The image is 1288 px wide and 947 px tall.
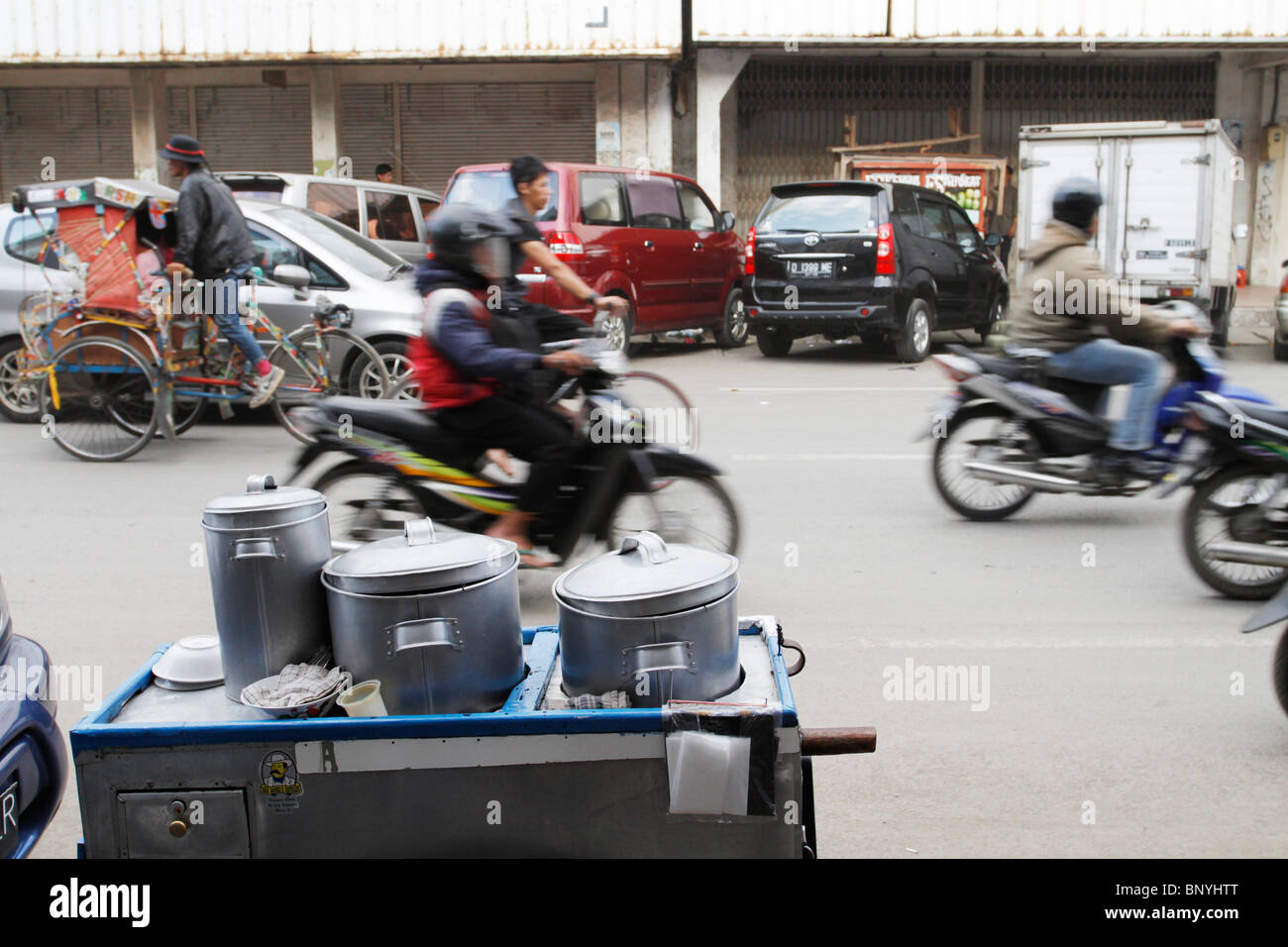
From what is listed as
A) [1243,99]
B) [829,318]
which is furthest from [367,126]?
[1243,99]

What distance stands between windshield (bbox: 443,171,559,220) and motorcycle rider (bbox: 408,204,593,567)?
7.26 metres

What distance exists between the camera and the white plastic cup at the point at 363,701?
241 cm

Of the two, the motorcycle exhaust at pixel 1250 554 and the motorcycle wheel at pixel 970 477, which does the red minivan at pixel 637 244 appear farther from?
the motorcycle exhaust at pixel 1250 554

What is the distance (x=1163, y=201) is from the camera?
45.6ft

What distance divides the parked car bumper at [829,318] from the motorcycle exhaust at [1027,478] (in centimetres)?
644

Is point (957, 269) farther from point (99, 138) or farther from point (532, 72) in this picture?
point (99, 138)

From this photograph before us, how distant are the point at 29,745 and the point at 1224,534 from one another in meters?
4.71

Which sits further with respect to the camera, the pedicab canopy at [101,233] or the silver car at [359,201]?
the silver car at [359,201]

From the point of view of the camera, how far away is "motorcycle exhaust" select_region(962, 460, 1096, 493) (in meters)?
6.38

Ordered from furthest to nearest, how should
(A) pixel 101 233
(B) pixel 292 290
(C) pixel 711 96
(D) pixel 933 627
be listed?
(C) pixel 711 96, (B) pixel 292 290, (A) pixel 101 233, (D) pixel 933 627

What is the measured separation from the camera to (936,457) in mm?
6781

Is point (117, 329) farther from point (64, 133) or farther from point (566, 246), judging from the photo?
point (64, 133)

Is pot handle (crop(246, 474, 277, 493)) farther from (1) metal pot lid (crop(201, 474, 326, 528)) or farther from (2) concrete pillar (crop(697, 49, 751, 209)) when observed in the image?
(2) concrete pillar (crop(697, 49, 751, 209))

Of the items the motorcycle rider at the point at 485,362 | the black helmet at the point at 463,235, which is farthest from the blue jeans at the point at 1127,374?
the black helmet at the point at 463,235
